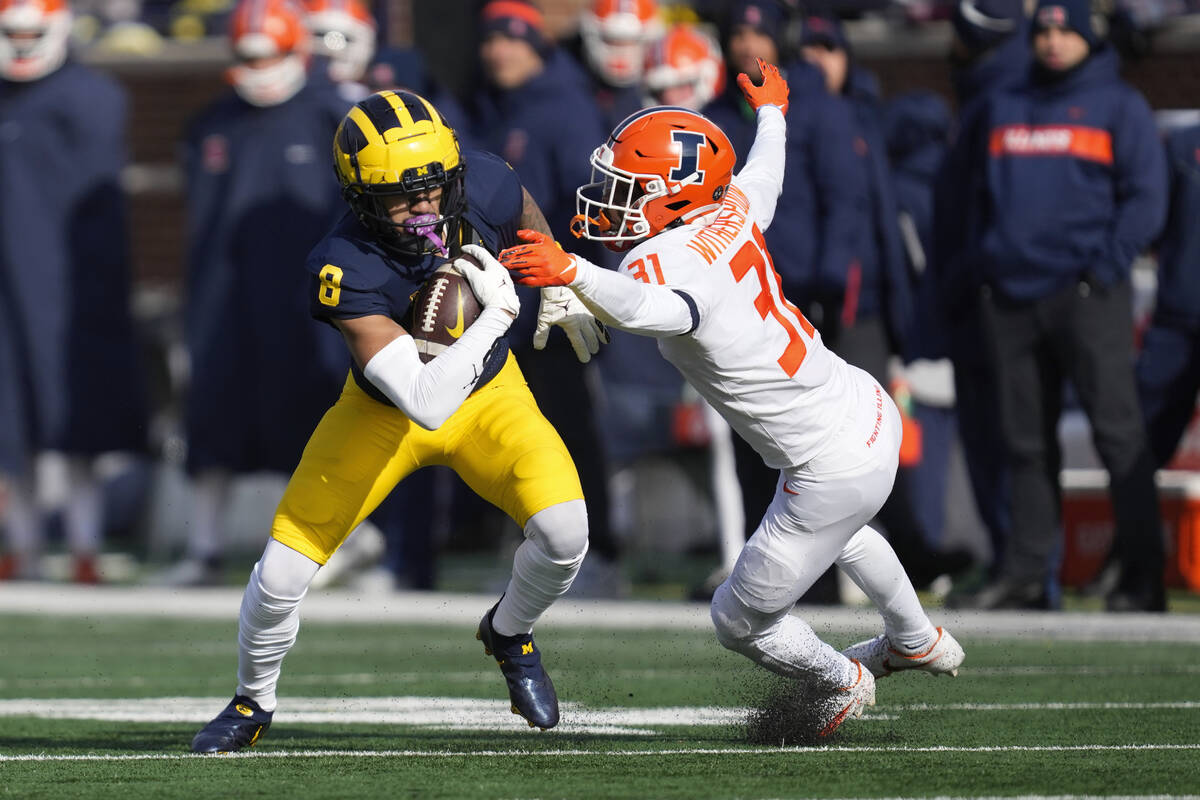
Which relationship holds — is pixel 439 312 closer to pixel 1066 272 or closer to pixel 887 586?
pixel 887 586

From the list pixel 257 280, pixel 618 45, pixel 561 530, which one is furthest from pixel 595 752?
pixel 618 45

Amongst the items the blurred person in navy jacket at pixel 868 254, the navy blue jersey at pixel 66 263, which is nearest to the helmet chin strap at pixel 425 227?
the blurred person in navy jacket at pixel 868 254

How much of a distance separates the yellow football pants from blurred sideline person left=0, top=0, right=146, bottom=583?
17.8 ft

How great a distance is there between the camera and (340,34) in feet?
35.2

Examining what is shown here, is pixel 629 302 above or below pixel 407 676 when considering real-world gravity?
above

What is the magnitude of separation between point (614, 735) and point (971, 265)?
3.49 metres

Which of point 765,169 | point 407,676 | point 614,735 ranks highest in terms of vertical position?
point 765,169

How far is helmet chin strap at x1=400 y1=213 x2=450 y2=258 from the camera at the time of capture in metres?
4.98

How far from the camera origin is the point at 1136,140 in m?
7.82

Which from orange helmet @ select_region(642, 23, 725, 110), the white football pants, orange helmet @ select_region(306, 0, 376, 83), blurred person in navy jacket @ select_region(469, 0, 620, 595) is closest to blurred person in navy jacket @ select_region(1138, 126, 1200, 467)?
orange helmet @ select_region(642, 23, 725, 110)

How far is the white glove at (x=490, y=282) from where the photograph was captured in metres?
4.86

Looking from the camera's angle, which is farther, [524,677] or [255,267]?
[255,267]

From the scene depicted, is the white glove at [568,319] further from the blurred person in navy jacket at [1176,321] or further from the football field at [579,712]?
the blurred person in navy jacket at [1176,321]

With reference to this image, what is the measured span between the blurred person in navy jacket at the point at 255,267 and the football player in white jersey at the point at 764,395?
16.0 feet
